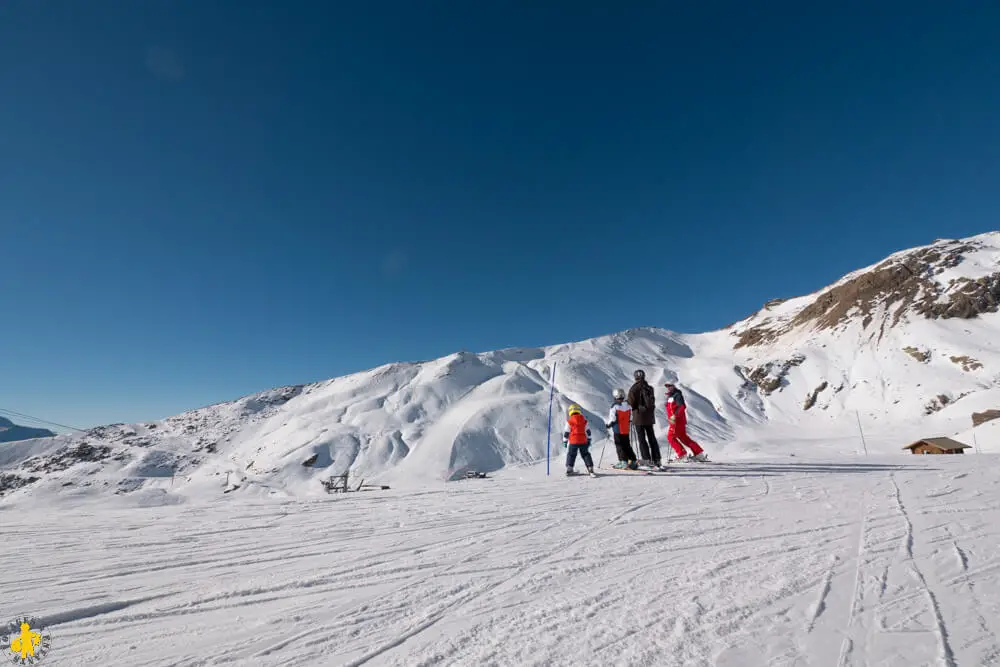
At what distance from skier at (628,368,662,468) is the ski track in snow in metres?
4.21

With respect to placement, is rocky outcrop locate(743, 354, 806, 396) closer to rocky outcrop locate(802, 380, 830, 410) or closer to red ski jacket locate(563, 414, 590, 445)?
rocky outcrop locate(802, 380, 830, 410)

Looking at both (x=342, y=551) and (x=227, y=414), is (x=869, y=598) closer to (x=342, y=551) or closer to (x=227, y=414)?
(x=342, y=551)

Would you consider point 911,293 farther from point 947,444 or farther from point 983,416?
point 947,444

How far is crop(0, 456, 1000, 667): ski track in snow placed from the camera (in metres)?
2.45

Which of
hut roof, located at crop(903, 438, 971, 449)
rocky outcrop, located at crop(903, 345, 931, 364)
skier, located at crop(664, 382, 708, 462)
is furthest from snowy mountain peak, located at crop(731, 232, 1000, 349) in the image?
skier, located at crop(664, 382, 708, 462)

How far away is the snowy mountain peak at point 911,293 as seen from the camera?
58494mm

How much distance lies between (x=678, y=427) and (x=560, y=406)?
3325cm

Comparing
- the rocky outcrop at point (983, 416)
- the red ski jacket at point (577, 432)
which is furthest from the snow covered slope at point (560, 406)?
the red ski jacket at point (577, 432)

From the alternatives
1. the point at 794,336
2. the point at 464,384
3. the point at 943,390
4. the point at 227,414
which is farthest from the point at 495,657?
the point at 794,336

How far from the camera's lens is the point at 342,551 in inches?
173

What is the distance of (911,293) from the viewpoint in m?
64.0

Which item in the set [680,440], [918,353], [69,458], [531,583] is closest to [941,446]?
[680,440]

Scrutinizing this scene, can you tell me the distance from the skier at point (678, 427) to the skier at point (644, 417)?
0.76 metres

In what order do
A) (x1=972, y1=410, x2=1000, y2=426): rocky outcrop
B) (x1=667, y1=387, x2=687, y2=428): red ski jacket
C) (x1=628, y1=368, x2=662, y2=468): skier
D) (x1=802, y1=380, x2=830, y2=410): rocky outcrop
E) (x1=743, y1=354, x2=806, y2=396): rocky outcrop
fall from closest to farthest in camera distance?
1. (x1=628, y1=368, x2=662, y2=468): skier
2. (x1=667, y1=387, x2=687, y2=428): red ski jacket
3. (x1=972, y1=410, x2=1000, y2=426): rocky outcrop
4. (x1=802, y1=380, x2=830, y2=410): rocky outcrop
5. (x1=743, y1=354, x2=806, y2=396): rocky outcrop
